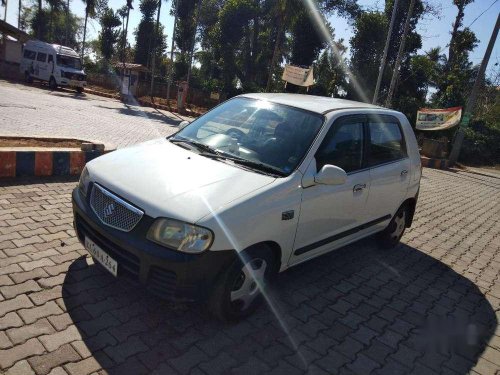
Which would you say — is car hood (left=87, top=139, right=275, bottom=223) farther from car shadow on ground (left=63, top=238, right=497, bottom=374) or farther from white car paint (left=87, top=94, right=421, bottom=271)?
car shadow on ground (left=63, top=238, right=497, bottom=374)

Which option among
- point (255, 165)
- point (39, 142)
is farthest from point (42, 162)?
point (255, 165)

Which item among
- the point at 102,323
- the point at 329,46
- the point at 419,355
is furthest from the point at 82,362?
the point at 329,46

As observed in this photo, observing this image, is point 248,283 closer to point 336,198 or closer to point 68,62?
point 336,198

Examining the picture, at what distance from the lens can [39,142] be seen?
729cm

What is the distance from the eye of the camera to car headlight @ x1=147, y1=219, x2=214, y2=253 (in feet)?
8.76

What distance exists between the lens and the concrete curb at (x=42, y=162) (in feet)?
18.0

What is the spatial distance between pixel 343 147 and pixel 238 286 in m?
1.73

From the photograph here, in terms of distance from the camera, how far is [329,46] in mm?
27375

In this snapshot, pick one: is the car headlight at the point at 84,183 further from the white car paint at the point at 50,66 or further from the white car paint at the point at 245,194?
the white car paint at the point at 50,66

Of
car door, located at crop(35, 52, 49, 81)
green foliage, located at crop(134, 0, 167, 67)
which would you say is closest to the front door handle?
car door, located at crop(35, 52, 49, 81)

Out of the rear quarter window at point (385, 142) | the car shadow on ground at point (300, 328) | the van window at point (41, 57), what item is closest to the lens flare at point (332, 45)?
the van window at point (41, 57)

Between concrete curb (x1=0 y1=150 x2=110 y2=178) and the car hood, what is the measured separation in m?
2.78

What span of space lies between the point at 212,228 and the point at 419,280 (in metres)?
3.06

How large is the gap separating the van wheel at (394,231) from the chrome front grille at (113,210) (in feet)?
11.6
